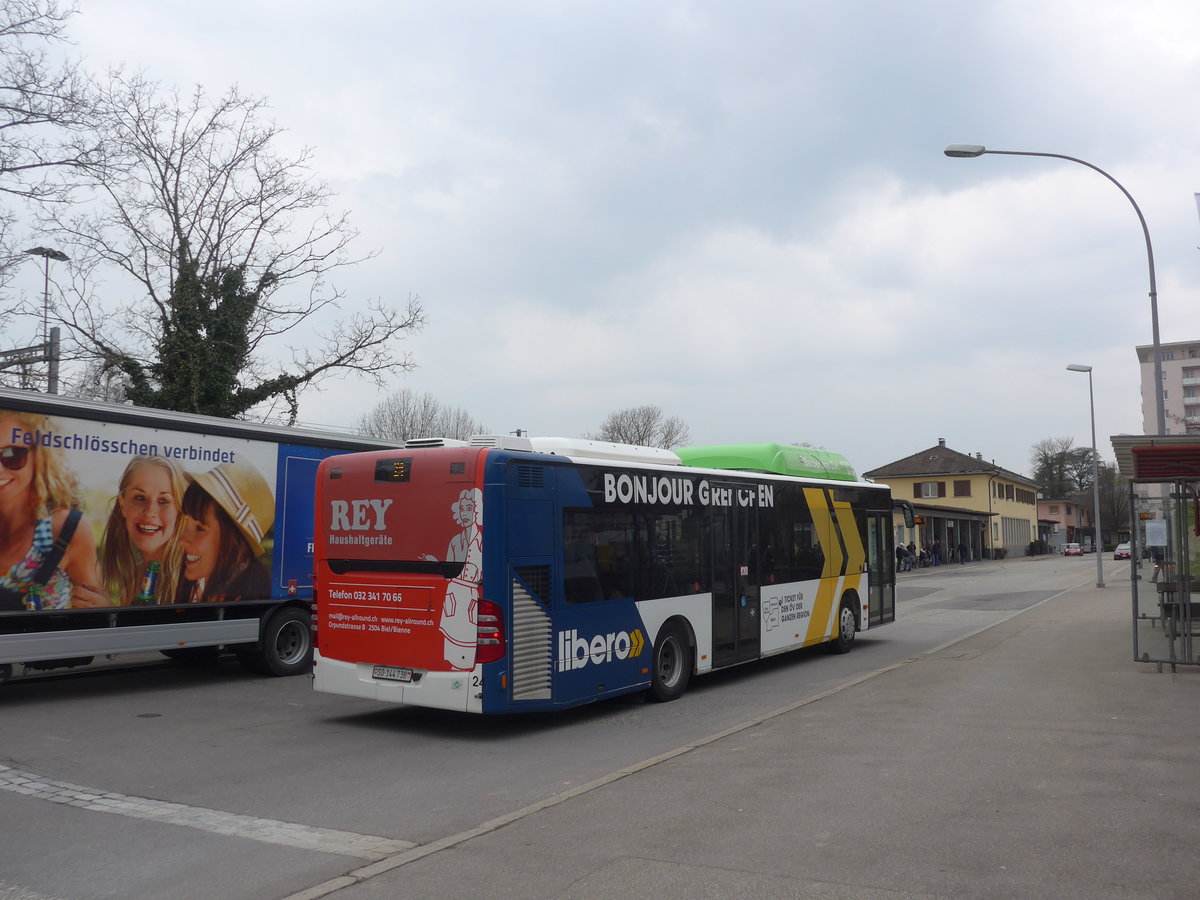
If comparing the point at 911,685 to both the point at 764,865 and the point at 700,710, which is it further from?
the point at 764,865

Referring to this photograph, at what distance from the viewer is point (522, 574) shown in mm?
9547

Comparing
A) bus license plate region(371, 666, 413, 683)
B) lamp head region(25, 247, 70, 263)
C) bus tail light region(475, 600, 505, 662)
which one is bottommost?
bus license plate region(371, 666, 413, 683)

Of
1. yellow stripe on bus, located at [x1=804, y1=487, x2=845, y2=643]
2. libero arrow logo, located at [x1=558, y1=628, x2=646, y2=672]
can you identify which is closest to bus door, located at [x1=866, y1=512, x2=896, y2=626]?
yellow stripe on bus, located at [x1=804, y1=487, x2=845, y2=643]

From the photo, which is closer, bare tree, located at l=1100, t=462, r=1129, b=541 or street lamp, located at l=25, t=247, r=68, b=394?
street lamp, located at l=25, t=247, r=68, b=394

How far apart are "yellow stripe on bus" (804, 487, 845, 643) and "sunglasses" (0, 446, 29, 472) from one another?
10091 millimetres

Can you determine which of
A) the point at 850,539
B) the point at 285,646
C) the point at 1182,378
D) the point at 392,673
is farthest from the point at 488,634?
the point at 1182,378

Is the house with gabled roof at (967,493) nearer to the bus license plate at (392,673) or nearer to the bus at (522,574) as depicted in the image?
the bus at (522,574)

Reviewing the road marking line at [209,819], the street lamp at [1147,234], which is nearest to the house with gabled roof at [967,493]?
the street lamp at [1147,234]

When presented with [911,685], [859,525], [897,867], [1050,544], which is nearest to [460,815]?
[897,867]

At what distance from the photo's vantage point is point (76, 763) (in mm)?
8508

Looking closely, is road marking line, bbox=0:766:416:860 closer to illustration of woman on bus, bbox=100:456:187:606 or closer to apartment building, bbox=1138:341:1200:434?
illustration of woman on bus, bbox=100:456:187:606

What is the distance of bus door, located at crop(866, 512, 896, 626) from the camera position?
1752 centimetres

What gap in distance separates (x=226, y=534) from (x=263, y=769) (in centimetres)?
531

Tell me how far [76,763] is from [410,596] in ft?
10.1
